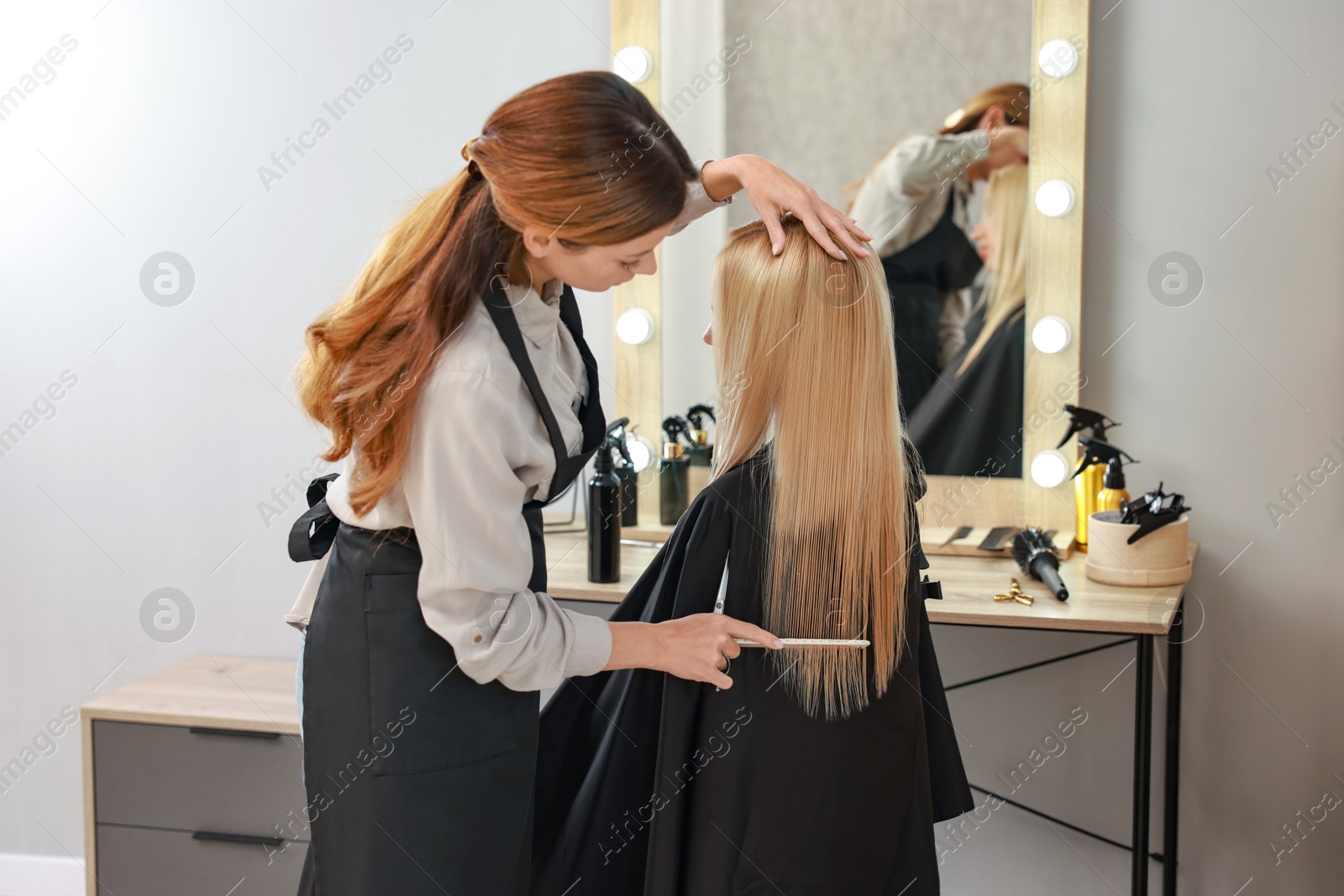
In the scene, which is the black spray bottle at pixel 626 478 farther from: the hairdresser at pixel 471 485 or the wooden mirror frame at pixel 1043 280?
the hairdresser at pixel 471 485

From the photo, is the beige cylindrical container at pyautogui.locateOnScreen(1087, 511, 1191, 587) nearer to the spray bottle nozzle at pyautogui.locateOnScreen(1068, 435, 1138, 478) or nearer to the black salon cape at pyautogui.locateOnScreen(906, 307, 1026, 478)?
the spray bottle nozzle at pyautogui.locateOnScreen(1068, 435, 1138, 478)

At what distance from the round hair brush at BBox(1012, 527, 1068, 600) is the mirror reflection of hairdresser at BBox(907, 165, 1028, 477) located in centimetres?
18

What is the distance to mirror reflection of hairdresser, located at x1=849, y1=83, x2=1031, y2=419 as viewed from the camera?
1948 millimetres

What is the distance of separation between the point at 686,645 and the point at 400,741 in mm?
317

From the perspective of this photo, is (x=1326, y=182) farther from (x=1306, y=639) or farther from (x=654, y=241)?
(x=654, y=241)

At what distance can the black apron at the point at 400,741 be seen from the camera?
1104 mm

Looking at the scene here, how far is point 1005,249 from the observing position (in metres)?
1.96

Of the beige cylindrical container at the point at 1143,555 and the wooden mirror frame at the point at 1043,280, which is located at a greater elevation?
the wooden mirror frame at the point at 1043,280

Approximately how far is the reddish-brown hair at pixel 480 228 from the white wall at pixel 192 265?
1150mm

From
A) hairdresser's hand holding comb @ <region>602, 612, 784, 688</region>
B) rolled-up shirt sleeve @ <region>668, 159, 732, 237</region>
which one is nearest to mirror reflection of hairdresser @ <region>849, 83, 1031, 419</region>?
rolled-up shirt sleeve @ <region>668, 159, 732, 237</region>

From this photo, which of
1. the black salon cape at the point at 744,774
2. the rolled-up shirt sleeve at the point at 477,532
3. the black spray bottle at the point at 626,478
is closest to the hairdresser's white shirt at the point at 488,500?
the rolled-up shirt sleeve at the point at 477,532

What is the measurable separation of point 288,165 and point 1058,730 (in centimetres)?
200

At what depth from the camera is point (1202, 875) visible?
2059 millimetres

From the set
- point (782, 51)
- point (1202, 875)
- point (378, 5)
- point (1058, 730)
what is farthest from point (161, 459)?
point (1202, 875)
